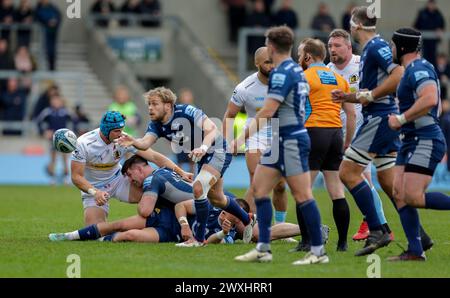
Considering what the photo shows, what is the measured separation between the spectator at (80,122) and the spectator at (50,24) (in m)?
2.28

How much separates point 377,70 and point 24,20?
19581 millimetres

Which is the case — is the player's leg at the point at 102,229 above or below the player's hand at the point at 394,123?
→ below

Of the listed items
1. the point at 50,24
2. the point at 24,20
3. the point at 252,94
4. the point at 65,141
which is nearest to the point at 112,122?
the point at 65,141

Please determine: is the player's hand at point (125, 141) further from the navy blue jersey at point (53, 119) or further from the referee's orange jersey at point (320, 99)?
the navy blue jersey at point (53, 119)

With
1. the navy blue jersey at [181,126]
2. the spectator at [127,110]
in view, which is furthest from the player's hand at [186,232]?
the spectator at [127,110]

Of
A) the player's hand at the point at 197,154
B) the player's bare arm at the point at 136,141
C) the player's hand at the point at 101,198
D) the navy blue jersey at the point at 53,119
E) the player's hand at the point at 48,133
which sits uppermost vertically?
the player's bare arm at the point at 136,141

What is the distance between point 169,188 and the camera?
12.8 metres

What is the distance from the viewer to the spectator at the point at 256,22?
99.2 ft

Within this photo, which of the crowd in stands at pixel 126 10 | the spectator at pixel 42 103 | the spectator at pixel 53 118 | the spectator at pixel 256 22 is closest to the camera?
the spectator at pixel 53 118

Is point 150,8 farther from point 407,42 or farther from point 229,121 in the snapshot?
point 407,42

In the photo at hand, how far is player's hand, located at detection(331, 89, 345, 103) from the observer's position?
36.4ft
